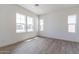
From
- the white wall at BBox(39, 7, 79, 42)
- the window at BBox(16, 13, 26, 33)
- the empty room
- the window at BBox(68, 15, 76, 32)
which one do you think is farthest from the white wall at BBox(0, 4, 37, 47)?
the window at BBox(68, 15, 76, 32)

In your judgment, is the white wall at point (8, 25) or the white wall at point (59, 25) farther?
the white wall at point (59, 25)

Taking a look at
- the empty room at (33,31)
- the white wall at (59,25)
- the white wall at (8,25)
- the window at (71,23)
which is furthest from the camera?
the window at (71,23)

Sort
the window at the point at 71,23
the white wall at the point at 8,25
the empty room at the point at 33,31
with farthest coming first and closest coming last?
the window at the point at 71,23
the white wall at the point at 8,25
the empty room at the point at 33,31

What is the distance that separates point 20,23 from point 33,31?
71 cm

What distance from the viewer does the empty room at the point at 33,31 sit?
3672 mm

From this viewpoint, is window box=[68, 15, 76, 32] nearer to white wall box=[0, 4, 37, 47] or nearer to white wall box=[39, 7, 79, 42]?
white wall box=[39, 7, 79, 42]

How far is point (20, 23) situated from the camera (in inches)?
149

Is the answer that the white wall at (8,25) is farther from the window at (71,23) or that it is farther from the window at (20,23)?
the window at (71,23)

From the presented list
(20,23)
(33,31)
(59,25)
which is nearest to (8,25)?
(20,23)

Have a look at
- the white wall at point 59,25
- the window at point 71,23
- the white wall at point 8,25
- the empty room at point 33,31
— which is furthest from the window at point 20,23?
the window at point 71,23

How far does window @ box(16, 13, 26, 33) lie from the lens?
377 centimetres

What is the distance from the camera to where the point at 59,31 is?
18.6ft

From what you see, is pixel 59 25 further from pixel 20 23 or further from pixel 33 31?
pixel 20 23
